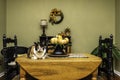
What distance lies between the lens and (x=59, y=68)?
7.68ft

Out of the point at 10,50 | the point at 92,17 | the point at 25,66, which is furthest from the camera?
the point at 92,17

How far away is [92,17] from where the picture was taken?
549 centimetres

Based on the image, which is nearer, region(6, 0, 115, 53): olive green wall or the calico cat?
the calico cat

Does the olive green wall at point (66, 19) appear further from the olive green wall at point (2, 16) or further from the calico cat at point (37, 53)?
the calico cat at point (37, 53)

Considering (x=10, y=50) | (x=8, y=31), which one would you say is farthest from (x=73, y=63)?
(x=8, y=31)

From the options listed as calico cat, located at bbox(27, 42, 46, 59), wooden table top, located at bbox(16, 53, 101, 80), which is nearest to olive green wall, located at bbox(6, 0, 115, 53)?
calico cat, located at bbox(27, 42, 46, 59)

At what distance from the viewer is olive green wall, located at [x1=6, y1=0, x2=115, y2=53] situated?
17.9 feet

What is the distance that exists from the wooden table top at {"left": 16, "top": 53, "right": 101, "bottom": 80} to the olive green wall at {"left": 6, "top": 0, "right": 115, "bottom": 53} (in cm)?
311

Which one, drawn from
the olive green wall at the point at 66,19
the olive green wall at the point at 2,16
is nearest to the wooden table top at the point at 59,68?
the olive green wall at the point at 2,16

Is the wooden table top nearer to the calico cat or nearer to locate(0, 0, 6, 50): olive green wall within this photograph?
the calico cat

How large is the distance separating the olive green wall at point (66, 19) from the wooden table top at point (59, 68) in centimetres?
311

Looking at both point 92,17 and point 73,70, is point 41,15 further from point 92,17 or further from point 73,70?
point 73,70

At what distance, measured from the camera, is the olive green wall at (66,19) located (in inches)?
215

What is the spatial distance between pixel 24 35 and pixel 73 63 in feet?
10.9
